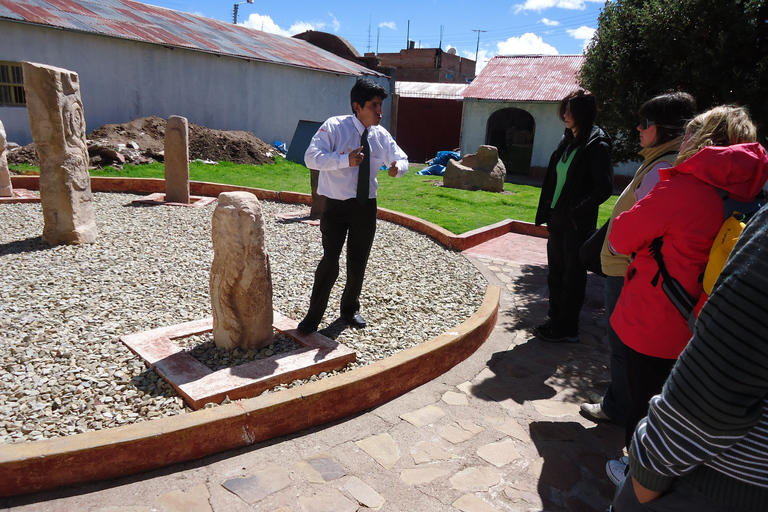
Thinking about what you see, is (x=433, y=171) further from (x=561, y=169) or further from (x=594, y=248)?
(x=594, y=248)

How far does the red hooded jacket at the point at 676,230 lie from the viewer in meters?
1.94

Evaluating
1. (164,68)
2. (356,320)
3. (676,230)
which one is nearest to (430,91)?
(164,68)

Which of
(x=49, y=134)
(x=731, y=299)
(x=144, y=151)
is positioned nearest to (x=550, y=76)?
(x=144, y=151)

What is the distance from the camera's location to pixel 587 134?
4.23 metres

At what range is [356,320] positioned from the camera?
14.8ft

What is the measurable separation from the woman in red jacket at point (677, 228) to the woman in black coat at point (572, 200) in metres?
1.87

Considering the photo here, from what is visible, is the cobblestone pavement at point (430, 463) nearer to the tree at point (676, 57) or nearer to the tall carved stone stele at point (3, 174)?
the tree at point (676, 57)

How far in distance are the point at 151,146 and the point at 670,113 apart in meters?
13.8

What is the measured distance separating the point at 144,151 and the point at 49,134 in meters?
7.85

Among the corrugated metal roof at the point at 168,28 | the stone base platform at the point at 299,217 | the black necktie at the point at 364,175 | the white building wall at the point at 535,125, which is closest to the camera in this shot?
the black necktie at the point at 364,175

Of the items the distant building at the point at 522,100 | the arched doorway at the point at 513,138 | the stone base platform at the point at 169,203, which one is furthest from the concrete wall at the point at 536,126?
the stone base platform at the point at 169,203

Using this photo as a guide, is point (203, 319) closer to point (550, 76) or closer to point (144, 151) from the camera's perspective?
point (144, 151)

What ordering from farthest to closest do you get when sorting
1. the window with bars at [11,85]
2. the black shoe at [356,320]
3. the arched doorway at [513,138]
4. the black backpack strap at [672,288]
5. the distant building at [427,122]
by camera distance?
the distant building at [427,122]
the arched doorway at [513,138]
the window with bars at [11,85]
the black shoe at [356,320]
the black backpack strap at [672,288]

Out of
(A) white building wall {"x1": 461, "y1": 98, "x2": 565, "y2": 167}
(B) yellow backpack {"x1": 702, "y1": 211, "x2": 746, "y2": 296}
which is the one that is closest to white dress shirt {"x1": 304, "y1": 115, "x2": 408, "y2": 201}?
(B) yellow backpack {"x1": 702, "y1": 211, "x2": 746, "y2": 296}
